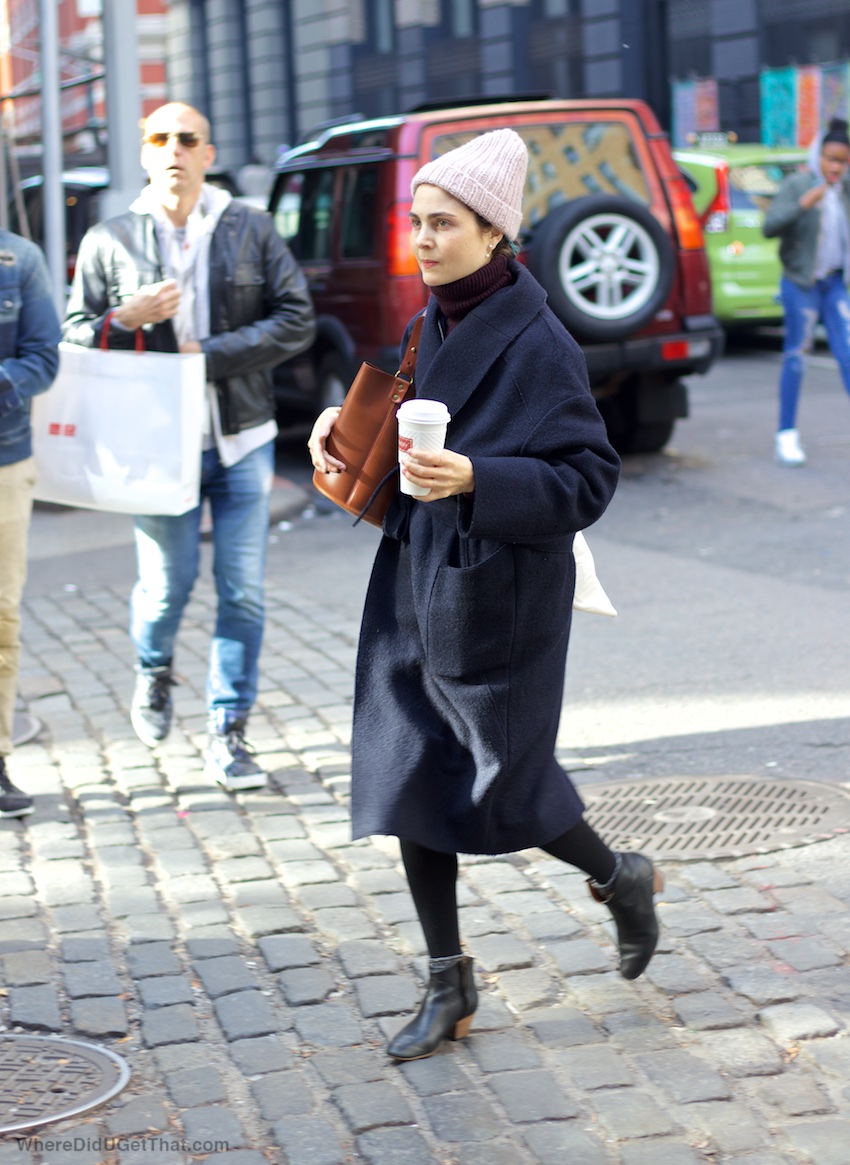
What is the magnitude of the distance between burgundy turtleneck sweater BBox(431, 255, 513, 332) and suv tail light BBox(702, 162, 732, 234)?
1263cm

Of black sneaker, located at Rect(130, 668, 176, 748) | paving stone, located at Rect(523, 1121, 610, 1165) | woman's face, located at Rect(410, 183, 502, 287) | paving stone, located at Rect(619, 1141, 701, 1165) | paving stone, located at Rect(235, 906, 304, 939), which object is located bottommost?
paving stone, located at Rect(235, 906, 304, 939)

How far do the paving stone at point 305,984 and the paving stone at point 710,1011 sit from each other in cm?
77

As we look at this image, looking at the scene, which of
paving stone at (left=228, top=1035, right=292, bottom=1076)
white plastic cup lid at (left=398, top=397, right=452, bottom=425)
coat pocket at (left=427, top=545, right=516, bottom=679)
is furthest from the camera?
paving stone at (left=228, top=1035, right=292, bottom=1076)

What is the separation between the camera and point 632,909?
Result: 3.70 metres

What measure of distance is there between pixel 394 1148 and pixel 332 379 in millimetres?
8285

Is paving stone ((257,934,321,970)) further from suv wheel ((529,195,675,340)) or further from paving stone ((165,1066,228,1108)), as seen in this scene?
suv wheel ((529,195,675,340))

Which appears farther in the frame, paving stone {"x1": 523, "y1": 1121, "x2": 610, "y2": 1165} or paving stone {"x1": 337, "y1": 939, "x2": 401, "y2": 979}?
paving stone {"x1": 337, "y1": 939, "x2": 401, "y2": 979}

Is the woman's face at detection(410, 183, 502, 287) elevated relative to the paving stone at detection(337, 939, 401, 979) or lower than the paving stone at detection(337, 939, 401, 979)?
elevated

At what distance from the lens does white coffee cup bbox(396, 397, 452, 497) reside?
2975 millimetres

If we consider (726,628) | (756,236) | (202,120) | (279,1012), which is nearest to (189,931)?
(279,1012)

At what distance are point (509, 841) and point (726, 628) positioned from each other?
3698 millimetres

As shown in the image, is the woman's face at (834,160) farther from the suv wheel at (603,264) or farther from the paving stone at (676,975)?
the paving stone at (676,975)

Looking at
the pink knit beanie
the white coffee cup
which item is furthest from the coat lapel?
the white coffee cup

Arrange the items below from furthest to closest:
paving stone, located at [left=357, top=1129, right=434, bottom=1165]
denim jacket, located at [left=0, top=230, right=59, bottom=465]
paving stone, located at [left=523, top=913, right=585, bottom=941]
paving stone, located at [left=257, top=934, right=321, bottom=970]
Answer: denim jacket, located at [left=0, top=230, right=59, bottom=465] → paving stone, located at [left=523, top=913, right=585, bottom=941] → paving stone, located at [left=257, top=934, right=321, bottom=970] → paving stone, located at [left=357, top=1129, right=434, bottom=1165]
